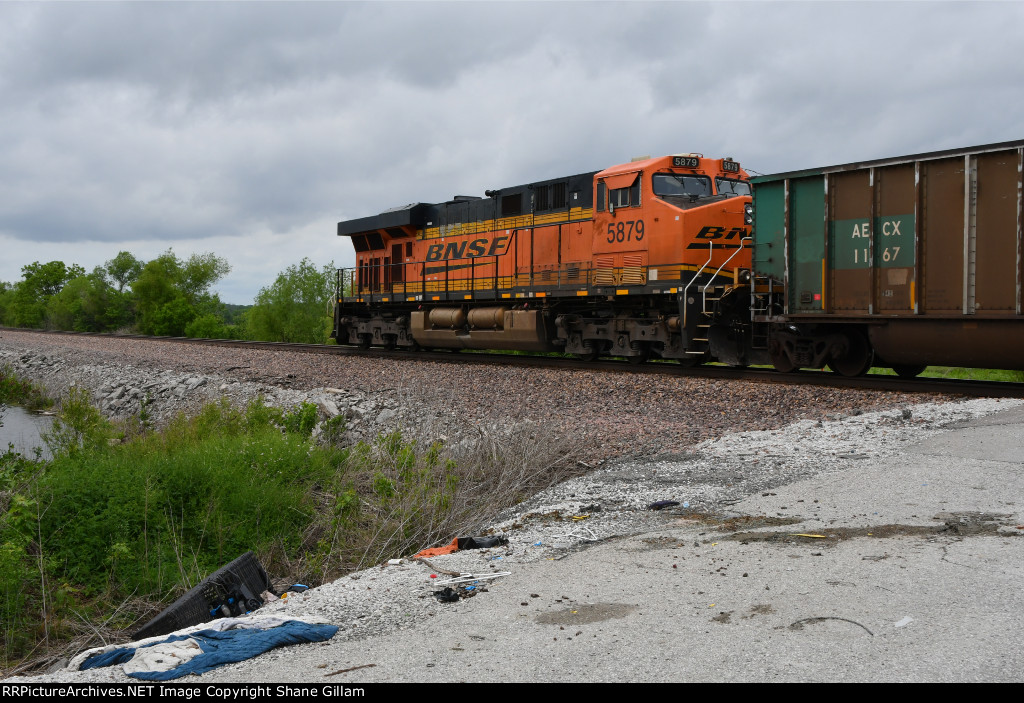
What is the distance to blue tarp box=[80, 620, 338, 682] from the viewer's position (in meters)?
3.34

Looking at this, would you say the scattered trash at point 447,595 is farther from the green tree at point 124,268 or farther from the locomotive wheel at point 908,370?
the green tree at point 124,268

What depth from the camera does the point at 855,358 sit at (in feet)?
39.0

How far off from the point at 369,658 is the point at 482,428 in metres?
6.16

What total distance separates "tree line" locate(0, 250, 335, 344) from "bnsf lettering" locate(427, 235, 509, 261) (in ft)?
61.2

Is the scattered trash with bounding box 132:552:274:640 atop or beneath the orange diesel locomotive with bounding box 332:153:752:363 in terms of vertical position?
beneath

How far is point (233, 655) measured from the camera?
11.2 ft

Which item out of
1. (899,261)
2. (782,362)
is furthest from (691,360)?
(899,261)

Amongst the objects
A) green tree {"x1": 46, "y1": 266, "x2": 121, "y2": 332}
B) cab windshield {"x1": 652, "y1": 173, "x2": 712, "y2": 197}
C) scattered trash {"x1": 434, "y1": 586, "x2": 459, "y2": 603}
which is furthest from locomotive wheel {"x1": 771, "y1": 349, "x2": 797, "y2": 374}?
green tree {"x1": 46, "y1": 266, "x2": 121, "y2": 332}

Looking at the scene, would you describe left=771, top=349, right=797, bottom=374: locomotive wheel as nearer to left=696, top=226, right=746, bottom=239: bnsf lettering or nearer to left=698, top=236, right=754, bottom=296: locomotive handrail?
left=698, top=236, right=754, bottom=296: locomotive handrail

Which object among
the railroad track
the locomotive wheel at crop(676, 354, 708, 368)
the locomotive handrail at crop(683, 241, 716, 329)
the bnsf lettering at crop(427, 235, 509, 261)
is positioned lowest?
the railroad track

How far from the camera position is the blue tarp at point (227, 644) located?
334cm

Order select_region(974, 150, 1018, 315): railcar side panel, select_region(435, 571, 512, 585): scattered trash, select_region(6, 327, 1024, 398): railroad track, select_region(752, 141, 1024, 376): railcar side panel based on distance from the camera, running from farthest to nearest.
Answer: select_region(6, 327, 1024, 398): railroad track, select_region(752, 141, 1024, 376): railcar side panel, select_region(974, 150, 1018, 315): railcar side panel, select_region(435, 571, 512, 585): scattered trash
